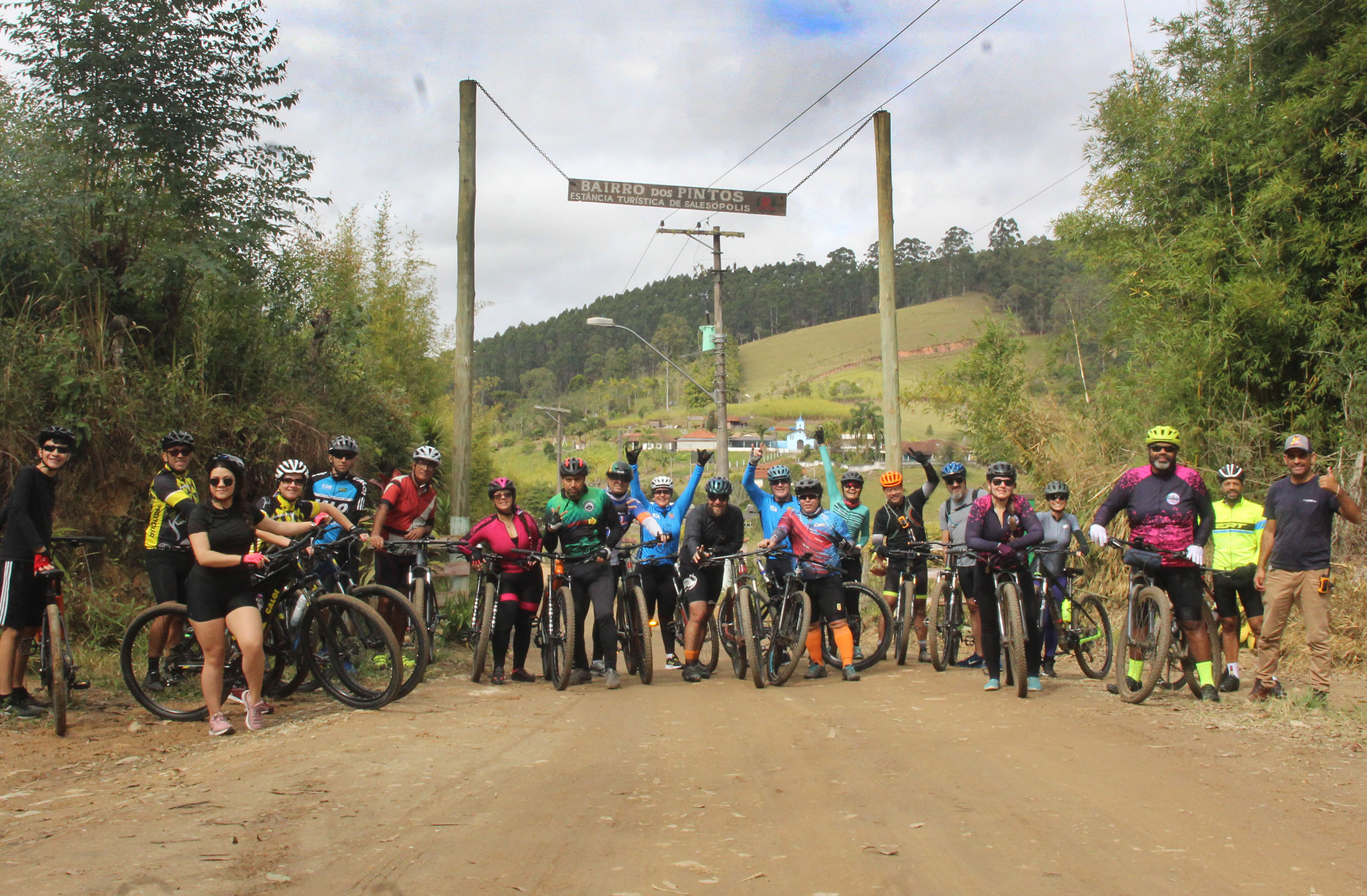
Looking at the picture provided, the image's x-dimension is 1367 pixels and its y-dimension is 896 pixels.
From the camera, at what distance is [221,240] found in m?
12.2

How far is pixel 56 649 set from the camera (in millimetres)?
6664

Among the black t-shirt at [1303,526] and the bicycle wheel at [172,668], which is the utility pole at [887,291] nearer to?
the black t-shirt at [1303,526]

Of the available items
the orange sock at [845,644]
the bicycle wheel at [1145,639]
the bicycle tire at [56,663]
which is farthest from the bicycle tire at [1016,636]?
the bicycle tire at [56,663]

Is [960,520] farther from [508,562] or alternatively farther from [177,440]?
[177,440]

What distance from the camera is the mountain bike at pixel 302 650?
7.25 meters

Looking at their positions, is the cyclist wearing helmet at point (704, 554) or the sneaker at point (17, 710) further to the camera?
the cyclist wearing helmet at point (704, 554)

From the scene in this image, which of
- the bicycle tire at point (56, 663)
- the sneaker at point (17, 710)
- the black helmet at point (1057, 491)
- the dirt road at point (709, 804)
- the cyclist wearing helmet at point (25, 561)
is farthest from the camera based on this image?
the black helmet at point (1057, 491)

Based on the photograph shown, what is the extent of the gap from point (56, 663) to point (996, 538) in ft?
23.1

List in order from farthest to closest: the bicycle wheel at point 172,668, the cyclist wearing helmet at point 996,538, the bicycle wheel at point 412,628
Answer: the cyclist wearing helmet at point 996,538
the bicycle wheel at point 412,628
the bicycle wheel at point 172,668

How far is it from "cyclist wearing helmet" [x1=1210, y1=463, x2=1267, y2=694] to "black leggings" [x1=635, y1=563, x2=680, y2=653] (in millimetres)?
4977

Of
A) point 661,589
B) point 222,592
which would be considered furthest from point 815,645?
point 222,592

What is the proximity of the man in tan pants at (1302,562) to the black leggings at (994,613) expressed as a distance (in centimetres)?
176

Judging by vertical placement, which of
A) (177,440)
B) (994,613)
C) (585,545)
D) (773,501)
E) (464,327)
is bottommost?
(994,613)

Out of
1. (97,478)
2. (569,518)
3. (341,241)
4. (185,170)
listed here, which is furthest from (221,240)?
(341,241)
